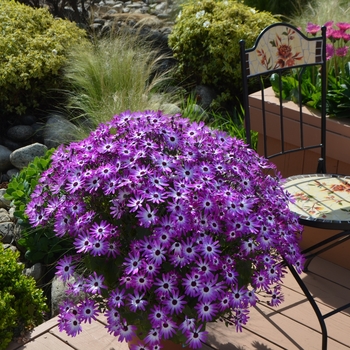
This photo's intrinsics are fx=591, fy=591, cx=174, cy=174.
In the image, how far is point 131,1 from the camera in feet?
29.5

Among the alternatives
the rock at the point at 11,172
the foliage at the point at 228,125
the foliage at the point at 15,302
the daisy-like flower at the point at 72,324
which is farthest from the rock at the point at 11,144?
the daisy-like flower at the point at 72,324

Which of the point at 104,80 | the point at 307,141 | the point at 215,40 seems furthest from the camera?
the point at 215,40

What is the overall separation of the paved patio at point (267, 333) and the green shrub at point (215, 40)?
2.51 meters

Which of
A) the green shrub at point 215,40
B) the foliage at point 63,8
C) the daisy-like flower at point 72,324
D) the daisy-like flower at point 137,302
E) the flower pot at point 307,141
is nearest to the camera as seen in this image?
the daisy-like flower at point 137,302

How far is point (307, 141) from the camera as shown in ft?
10.3

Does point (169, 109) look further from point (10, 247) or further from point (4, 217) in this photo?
point (10, 247)

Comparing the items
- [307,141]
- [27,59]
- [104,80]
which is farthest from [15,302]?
[27,59]

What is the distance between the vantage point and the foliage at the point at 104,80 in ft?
12.9

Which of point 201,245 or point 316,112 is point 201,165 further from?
point 316,112

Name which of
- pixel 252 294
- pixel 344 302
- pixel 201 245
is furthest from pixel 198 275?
pixel 344 302

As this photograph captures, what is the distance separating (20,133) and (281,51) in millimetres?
2187

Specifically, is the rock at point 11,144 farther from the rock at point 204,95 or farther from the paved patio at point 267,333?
the paved patio at point 267,333

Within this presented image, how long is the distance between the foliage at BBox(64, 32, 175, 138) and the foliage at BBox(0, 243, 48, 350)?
1494mm

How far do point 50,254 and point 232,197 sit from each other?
1.44 m
